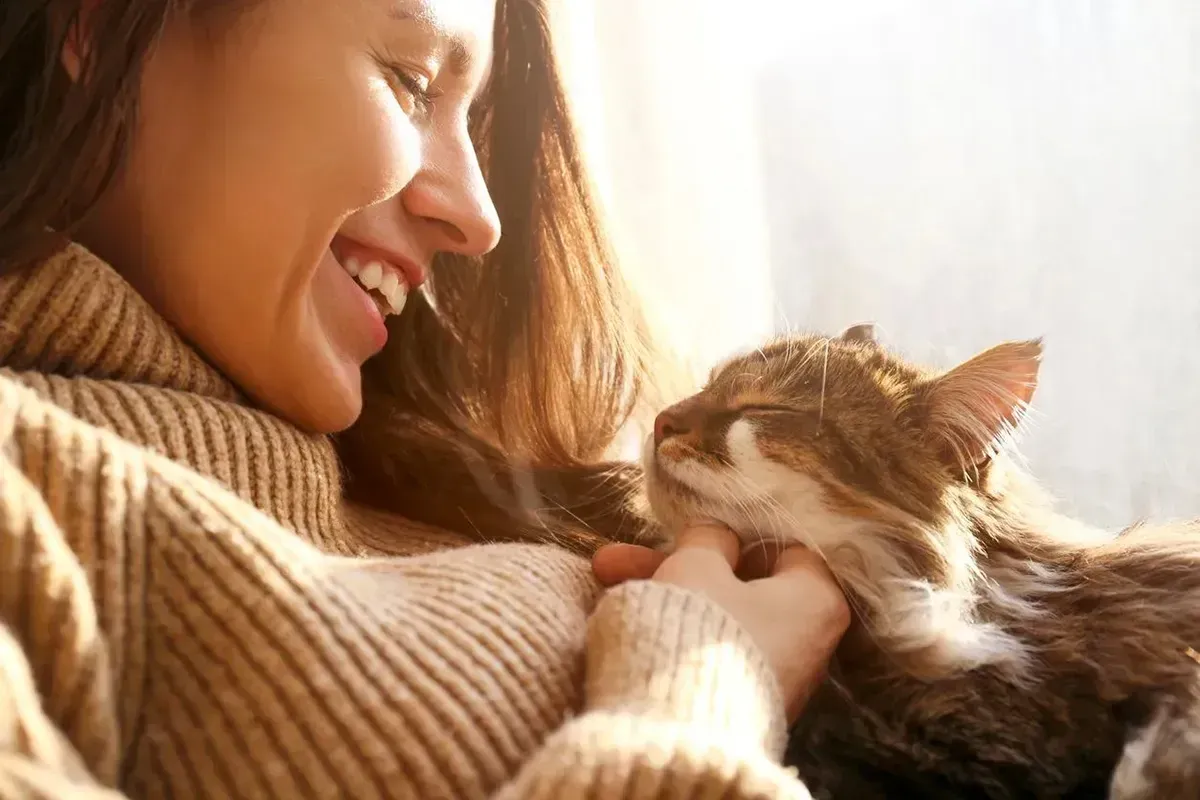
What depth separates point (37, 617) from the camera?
20.1 inches

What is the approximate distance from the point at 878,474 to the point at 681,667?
1.38 ft

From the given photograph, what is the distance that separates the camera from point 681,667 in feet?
1.99

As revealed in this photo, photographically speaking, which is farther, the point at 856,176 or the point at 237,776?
the point at 856,176

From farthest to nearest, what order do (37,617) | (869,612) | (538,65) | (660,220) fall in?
(660,220) < (538,65) < (869,612) < (37,617)

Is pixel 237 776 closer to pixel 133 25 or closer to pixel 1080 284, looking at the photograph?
pixel 133 25

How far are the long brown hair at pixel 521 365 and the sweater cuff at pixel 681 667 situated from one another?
1.53ft

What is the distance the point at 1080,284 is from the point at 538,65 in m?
0.93

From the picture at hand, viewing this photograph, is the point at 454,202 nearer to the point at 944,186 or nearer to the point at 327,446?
the point at 327,446

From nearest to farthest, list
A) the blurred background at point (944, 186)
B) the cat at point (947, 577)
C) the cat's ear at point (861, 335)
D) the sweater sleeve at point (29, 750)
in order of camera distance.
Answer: the sweater sleeve at point (29, 750) < the cat at point (947, 577) < the cat's ear at point (861, 335) < the blurred background at point (944, 186)

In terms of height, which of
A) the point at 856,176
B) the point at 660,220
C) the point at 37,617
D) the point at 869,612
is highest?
the point at 856,176

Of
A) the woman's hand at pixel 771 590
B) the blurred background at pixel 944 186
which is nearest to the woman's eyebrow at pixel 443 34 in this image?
the blurred background at pixel 944 186

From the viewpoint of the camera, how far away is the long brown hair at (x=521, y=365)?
1183 millimetres

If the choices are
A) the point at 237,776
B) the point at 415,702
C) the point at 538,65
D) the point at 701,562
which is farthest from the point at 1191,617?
the point at 538,65

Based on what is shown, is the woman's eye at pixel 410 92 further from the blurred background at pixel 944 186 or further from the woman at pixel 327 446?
the blurred background at pixel 944 186
